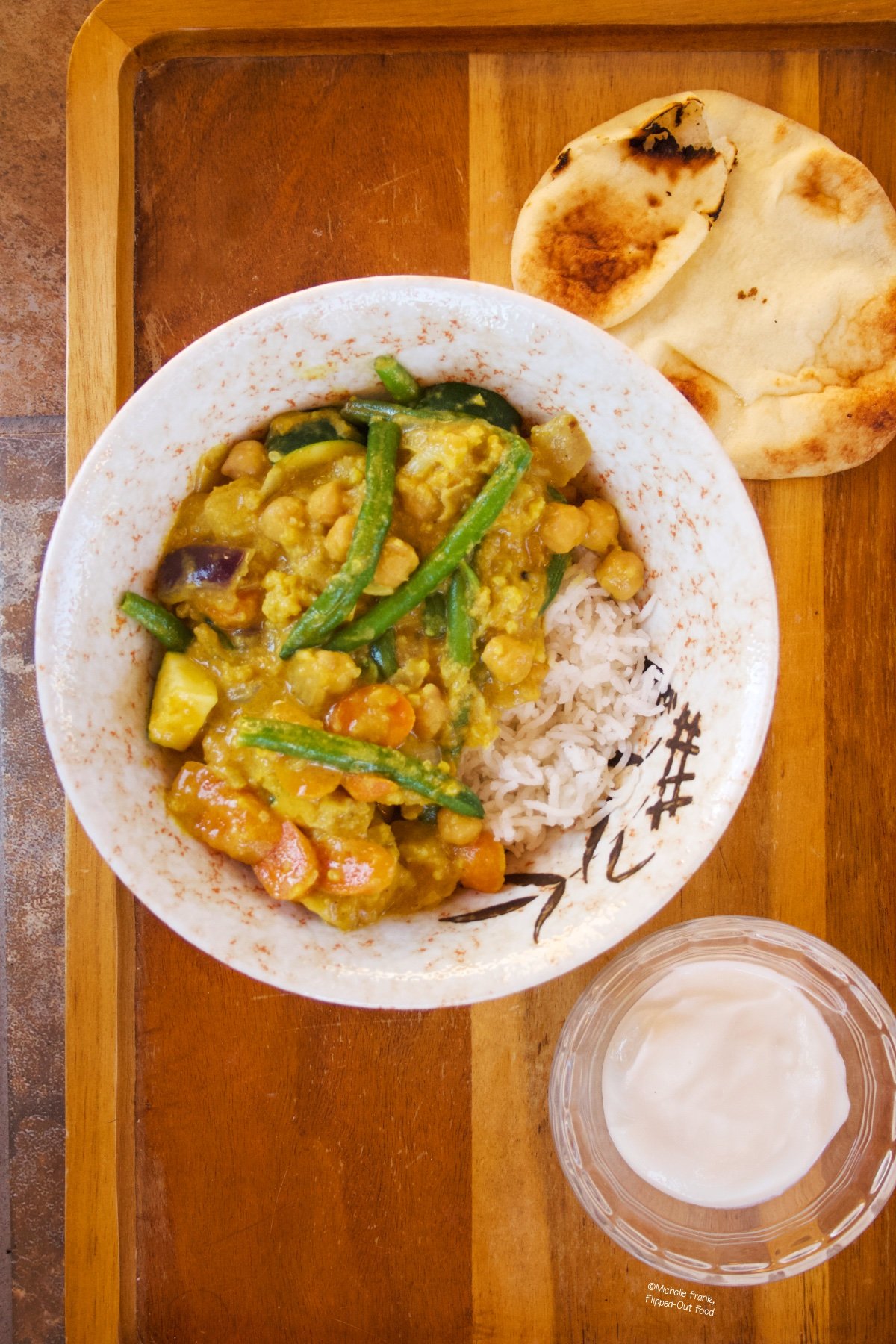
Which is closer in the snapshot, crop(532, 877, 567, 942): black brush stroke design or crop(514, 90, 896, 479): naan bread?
Answer: crop(532, 877, 567, 942): black brush stroke design

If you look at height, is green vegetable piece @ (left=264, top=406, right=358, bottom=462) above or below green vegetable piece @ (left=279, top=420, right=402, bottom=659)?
above

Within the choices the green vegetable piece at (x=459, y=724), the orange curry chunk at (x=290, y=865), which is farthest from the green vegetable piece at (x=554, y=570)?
the orange curry chunk at (x=290, y=865)

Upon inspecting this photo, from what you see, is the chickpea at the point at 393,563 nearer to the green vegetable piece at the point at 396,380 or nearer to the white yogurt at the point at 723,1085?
the green vegetable piece at the point at 396,380

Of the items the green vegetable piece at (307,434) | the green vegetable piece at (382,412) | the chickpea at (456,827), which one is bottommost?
the chickpea at (456,827)

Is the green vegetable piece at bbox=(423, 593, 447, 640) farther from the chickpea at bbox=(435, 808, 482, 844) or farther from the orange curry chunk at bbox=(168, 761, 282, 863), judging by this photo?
the orange curry chunk at bbox=(168, 761, 282, 863)

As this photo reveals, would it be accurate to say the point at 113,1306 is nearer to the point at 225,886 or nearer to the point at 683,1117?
the point at 225,886

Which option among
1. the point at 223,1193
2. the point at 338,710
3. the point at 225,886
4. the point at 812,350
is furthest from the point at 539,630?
the point at 223,1193

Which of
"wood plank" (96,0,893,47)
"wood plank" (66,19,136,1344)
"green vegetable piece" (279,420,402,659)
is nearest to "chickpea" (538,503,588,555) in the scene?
"green vegetable piece" (279,420,402,659)
